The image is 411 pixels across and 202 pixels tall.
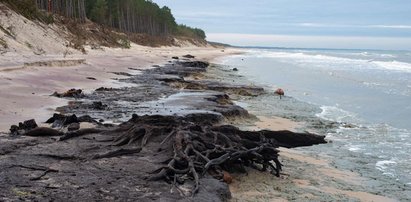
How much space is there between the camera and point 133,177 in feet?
19.6

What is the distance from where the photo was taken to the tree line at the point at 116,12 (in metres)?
47.0

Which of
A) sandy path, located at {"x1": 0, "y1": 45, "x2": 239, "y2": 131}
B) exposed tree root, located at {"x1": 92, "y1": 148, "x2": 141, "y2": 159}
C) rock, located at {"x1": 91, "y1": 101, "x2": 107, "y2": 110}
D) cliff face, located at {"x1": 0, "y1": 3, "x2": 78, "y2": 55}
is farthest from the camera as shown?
cliff face, located at {"x1": 0, "y1": 3, "x2": 78, "y2": 55}

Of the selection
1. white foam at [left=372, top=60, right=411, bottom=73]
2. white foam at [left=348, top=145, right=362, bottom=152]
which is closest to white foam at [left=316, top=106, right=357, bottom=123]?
white foam at [left=348, top=145, right=362, bottom=152]

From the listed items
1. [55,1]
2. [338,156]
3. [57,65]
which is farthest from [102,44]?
[338,156]

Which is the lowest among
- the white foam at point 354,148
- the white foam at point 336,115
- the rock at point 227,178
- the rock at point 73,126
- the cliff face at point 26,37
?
the white foam at point 336,115

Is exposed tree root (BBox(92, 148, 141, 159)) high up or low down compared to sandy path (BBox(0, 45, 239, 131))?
up

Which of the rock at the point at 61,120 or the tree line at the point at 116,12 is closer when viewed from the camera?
the rock at the point at 61,120

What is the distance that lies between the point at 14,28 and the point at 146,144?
904 inches

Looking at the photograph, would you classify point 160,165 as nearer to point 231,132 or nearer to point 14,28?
point 231,132

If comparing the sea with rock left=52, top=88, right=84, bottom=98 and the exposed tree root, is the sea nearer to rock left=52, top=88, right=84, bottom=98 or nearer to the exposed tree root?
the exposed tree root

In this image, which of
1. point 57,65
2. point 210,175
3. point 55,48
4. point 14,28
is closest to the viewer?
point 210,175

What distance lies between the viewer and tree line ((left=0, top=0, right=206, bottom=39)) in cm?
4700

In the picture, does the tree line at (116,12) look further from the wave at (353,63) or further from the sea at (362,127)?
the wave at (353,63)

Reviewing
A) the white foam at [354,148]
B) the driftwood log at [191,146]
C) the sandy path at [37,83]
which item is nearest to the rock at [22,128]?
the driftwood log at [191,146]
